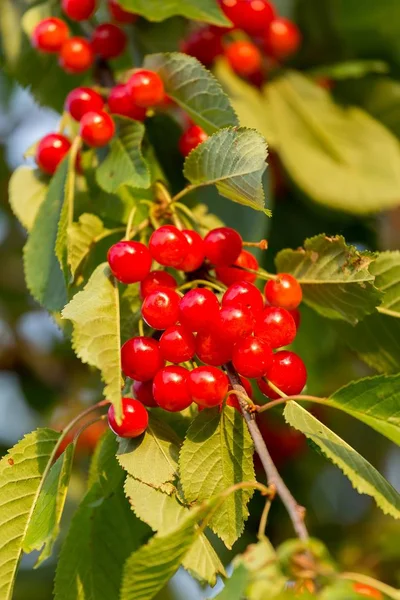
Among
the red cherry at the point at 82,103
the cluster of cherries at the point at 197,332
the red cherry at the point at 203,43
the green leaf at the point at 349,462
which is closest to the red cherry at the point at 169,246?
the cluster of cherries at the point at 197,332

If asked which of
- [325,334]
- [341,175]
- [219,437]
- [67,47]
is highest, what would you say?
[67,47]

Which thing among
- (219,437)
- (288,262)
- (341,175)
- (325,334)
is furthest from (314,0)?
(219,437)

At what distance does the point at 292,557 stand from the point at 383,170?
1073 millimetres

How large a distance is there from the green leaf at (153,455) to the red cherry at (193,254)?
192 mm

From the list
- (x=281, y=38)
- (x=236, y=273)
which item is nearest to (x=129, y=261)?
(x=236, y=273)

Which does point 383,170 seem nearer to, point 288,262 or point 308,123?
point 308,123

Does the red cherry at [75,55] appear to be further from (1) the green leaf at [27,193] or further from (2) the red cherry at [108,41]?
(1) the green leaf at [27,193]

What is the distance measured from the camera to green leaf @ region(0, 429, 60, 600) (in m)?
0.96

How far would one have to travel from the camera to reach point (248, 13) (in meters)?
1.52

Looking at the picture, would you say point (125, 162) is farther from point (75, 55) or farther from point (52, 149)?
point (75, 55)

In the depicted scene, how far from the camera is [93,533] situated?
1.07 meters

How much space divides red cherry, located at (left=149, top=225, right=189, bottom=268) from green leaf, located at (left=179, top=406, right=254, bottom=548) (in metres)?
0.19

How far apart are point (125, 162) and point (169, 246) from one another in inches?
8.7

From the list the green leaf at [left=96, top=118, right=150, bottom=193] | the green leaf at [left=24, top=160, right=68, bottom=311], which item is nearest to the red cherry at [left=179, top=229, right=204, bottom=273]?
the green leaf at [left=96, top=118, right=150, bottom=193]
